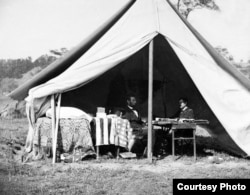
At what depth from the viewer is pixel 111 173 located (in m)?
4.96

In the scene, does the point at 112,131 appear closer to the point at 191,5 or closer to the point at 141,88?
the point at 141,88

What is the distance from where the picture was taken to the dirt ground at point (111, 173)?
4227mm

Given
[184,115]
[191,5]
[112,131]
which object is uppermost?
[191,5]

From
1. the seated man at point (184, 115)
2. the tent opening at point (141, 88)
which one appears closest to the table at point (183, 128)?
the seated man at point (184, 115)

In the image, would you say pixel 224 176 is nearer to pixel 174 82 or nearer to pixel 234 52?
pixel 174 82

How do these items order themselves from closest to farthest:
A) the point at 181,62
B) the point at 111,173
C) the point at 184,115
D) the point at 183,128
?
1. the point at 111,173
2. the point at 183,128
3. the point at 181,62
4. the point at 184,115

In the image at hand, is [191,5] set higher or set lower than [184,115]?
higher

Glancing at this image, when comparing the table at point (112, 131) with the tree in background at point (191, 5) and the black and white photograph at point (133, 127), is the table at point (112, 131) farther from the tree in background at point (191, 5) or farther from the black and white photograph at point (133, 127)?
the tree in background at point (191, 5)

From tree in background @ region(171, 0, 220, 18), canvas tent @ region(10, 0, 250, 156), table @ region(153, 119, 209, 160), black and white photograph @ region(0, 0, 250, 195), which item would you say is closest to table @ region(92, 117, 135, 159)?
black and white photograph @ region(0, 0, 250, 195)

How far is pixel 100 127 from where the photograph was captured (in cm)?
615

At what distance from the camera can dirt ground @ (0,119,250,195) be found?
4.23 metres

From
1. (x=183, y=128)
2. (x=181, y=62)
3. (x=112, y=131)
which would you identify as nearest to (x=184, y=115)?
(x=183, y=128)

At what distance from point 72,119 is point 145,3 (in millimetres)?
2802

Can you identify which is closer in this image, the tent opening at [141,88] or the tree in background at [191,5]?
the tent opening at [141,88]
